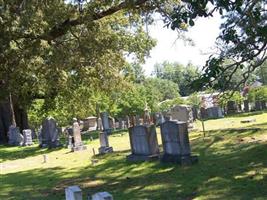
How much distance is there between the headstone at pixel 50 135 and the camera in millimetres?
24547

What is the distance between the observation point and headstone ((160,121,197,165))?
13.0m

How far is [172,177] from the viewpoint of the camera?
11508 mm

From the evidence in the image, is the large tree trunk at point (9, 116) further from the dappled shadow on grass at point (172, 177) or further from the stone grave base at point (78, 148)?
the dappled shadow on grass at point (172, 177)

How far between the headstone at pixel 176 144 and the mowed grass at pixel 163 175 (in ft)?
1.03

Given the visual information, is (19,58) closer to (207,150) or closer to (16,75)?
(16,75)

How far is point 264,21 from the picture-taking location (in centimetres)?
1129

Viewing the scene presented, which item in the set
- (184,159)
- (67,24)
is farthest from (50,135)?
(184,159)

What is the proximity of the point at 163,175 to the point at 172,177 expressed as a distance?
1.68ft

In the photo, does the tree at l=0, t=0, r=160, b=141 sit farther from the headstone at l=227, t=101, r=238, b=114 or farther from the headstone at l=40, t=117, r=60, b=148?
the headstone at l=227, t=101, r=238, b=114

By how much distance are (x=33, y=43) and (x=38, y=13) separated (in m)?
2.16

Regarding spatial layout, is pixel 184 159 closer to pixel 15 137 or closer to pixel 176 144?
pixel 176 144

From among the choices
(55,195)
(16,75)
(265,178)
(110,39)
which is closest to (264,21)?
(265,178)

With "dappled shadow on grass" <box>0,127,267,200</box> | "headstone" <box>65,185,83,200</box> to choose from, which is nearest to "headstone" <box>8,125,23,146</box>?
"dappled shadow on grass" <box>0,127,267,200</box>

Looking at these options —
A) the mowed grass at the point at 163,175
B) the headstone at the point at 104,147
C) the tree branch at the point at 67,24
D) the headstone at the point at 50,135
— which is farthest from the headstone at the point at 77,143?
the tree branch at the point at 67,24
